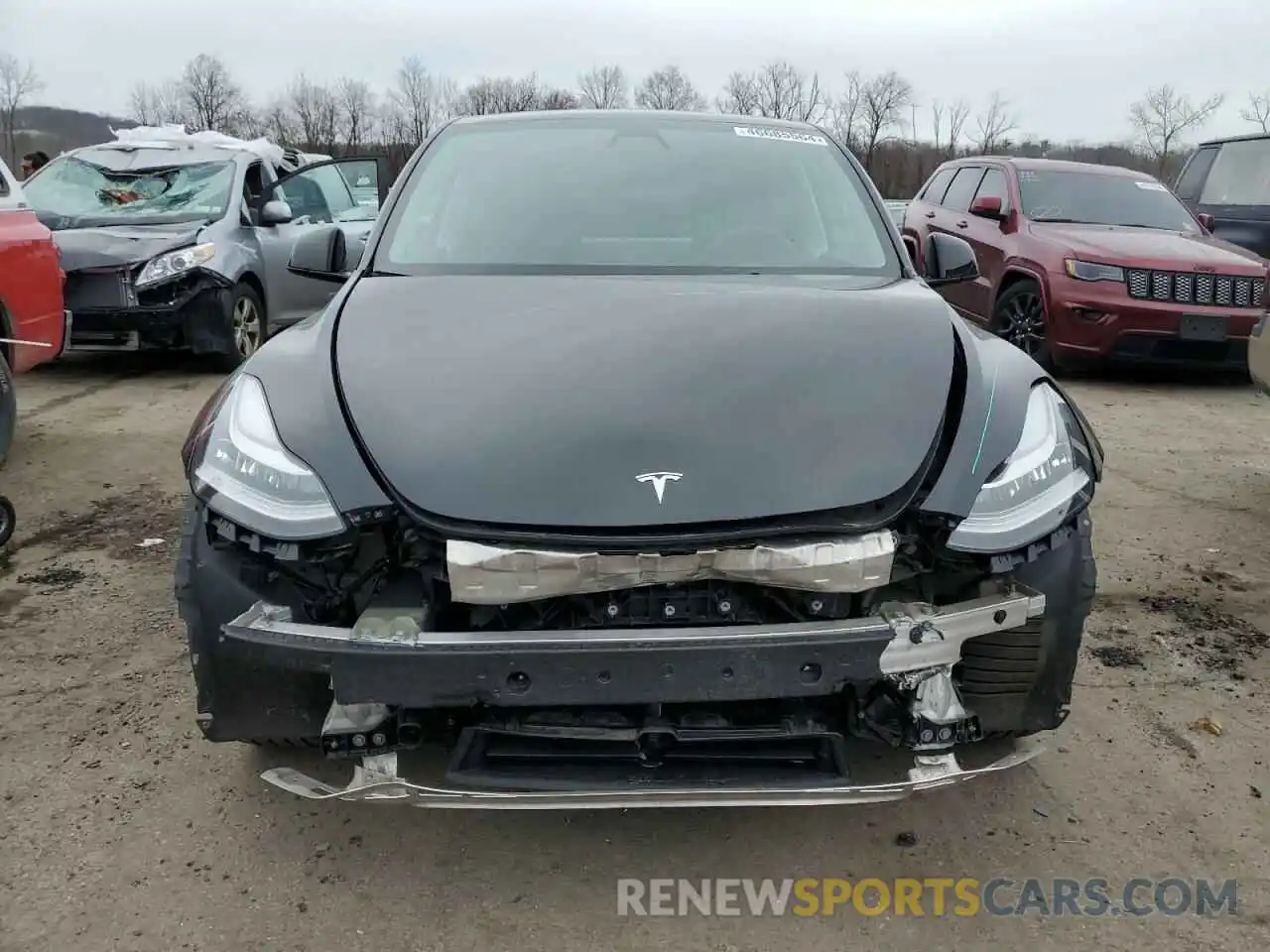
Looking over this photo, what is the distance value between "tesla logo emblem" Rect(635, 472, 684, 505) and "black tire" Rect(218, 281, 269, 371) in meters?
5.66

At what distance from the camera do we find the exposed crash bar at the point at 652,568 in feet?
5.78

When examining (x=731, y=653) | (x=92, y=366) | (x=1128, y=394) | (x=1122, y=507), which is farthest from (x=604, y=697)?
(x=92, y=366)

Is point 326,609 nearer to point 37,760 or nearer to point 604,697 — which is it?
point 604,697

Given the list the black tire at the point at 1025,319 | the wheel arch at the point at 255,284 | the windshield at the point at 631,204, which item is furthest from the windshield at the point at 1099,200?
the wheel arch at the point at 255,284

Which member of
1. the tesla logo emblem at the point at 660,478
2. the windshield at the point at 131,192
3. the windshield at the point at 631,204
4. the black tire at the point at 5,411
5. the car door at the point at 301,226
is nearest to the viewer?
the tesla logo emblem at the point at 660,478

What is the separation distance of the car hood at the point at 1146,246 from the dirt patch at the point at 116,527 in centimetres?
614

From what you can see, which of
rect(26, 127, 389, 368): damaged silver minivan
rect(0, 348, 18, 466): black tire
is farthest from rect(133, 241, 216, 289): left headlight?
rect(0, 348, 18, 466): black tire

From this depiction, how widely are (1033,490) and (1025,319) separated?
241 inches

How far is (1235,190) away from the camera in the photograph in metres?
9.58

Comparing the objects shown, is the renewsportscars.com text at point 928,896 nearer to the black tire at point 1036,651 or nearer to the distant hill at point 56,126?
the black tire at point 1036,651

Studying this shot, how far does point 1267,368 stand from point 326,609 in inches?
163

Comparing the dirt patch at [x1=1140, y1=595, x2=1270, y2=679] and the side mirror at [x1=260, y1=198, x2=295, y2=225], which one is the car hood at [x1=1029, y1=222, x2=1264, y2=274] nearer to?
the dirt patch at [x1=1140, y1=595, x2=1270, y2=679]

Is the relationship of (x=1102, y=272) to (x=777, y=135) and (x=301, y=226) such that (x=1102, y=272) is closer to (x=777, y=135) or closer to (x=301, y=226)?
(x=777, y=135)

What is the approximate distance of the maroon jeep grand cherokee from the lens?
22.8 feet
